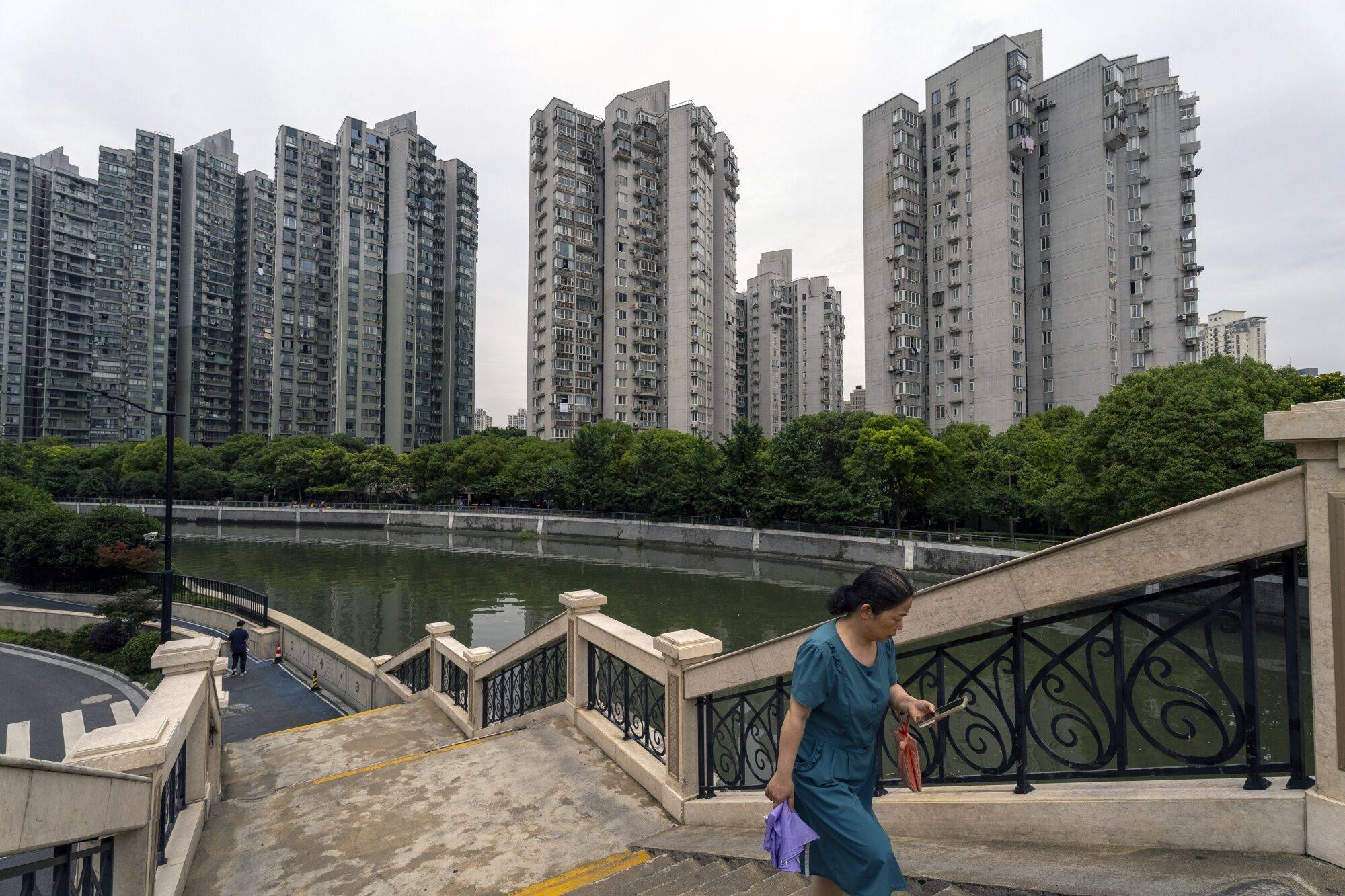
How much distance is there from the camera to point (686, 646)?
190 inches

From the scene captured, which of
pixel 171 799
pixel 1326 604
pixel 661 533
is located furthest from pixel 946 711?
pixel 661 533

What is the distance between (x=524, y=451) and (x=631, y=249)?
84.5 ft

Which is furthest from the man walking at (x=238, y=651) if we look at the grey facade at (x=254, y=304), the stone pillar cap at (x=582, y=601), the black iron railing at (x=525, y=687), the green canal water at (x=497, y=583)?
the grey facade at (x=254, y=304)

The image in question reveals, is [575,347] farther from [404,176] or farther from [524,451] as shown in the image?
[404,176]

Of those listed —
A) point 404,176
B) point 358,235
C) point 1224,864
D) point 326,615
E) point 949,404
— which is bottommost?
point 326,615

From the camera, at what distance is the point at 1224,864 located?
2457mm

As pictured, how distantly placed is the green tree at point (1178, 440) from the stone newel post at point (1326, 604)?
23.6m

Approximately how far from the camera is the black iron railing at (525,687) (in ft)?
24.5

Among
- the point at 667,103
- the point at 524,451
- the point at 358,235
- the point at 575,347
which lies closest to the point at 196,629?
the point at 524,451

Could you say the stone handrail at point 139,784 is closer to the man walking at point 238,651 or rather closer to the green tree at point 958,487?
the man walking at point 238,651

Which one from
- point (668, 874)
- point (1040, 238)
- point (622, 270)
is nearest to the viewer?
point (668, 874)

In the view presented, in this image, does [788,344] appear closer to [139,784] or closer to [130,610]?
[130,610]

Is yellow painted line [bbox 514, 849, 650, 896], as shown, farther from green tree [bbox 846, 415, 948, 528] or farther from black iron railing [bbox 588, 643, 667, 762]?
green tree [bbox 846, 415, 948, 528]

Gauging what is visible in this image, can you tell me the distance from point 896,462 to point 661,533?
58.8 ft
